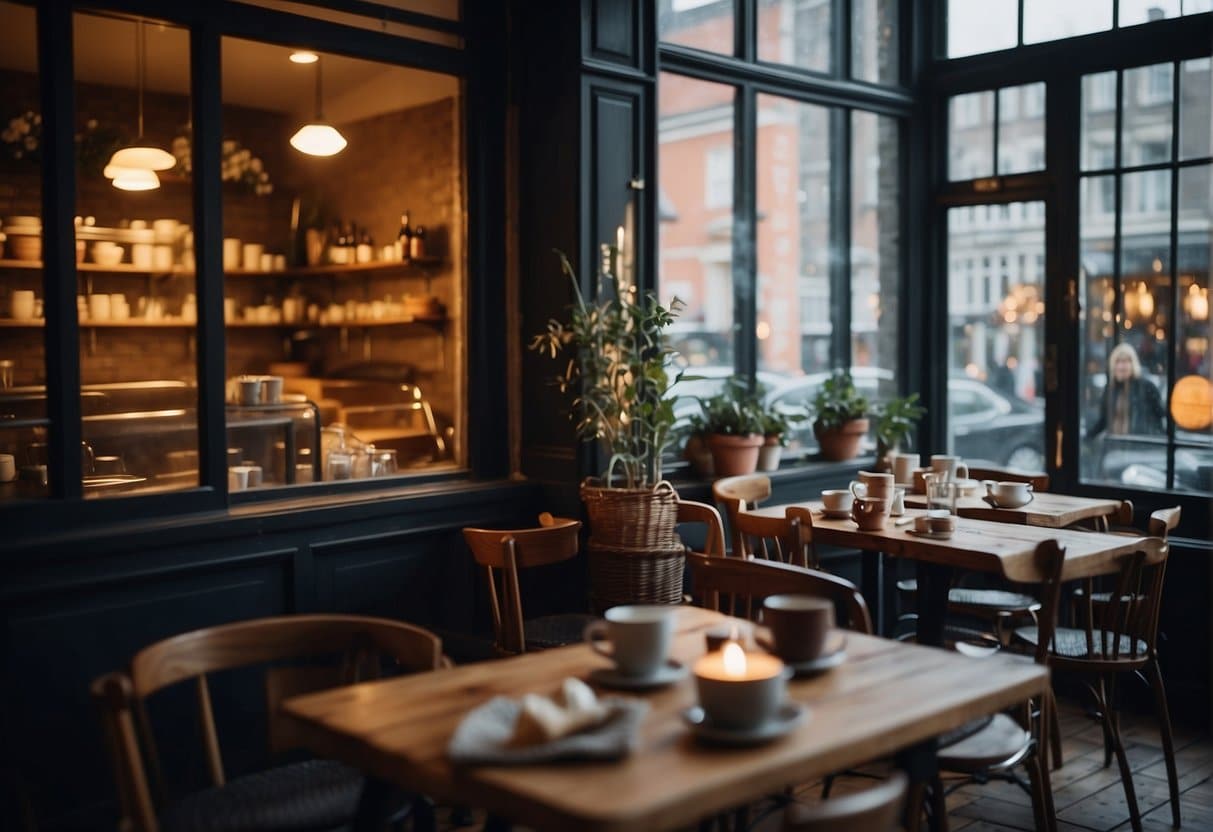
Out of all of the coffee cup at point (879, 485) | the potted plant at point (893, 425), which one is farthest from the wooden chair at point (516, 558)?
the potted plant at point (893, 425)

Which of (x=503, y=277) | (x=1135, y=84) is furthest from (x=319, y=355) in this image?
(x=1135, y=84)

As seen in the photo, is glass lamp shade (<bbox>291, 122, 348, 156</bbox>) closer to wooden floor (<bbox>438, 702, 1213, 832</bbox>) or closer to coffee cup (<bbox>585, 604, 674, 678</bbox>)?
wooden floor (<bbox>438, 702, 1213, 832</bbox>)

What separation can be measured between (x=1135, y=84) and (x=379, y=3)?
3.21 metres

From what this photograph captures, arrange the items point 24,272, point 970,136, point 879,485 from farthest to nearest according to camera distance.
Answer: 1. point 970,136
2. point 879,485
3. point 24,272

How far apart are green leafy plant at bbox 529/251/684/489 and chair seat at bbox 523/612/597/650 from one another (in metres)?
0.52

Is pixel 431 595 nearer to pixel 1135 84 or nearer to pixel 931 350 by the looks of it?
pixel 931 350

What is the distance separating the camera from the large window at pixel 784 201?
5301 mm

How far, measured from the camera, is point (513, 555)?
354cm

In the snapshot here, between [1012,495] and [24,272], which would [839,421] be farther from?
[24,272]

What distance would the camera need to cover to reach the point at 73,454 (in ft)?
11.9

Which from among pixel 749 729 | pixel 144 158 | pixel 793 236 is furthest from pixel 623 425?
pixel 749 729

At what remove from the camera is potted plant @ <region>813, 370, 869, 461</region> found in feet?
18.5

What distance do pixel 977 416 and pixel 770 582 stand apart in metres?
3.37

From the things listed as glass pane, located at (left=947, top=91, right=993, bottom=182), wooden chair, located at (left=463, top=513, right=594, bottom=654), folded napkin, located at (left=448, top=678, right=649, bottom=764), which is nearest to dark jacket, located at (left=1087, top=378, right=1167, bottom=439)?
glass pane, located at (left=947, top=91, right=993, bottom=182)
